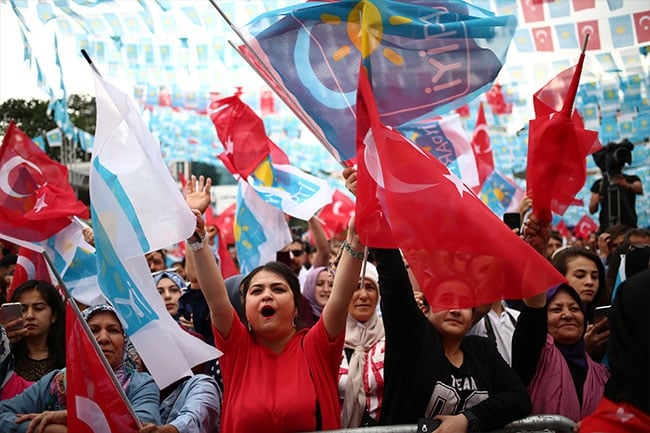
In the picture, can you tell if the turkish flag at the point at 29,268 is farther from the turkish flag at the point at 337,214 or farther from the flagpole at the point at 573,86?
the turkish flag at the point at 337,214

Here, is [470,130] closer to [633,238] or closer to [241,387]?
[633,238]

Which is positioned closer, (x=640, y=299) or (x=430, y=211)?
(x=640, y=299)

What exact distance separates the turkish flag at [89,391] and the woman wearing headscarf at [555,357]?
1.78 meters

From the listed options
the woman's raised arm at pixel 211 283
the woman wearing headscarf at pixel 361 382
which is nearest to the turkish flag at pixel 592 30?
the woman wearing headscarf at pixel 361 382

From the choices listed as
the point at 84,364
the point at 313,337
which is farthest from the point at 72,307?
the point at 313,337

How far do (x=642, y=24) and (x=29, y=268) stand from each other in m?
5.71

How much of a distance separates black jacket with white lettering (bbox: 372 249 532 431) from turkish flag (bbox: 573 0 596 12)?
18.0 ft

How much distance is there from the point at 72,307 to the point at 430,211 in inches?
61.5

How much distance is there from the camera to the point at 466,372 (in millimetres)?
3949

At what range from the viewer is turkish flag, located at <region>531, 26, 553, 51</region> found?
8977mm

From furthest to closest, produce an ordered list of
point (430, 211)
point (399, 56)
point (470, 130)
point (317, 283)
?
point (470, 130) < point (317, 283) < point (399, 56) < point (430, 211)

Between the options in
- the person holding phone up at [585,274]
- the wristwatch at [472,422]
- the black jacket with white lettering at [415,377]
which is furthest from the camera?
the person holding phone up at [585,274]

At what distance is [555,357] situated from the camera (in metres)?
4.27

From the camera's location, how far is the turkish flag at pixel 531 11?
8.77 metres
